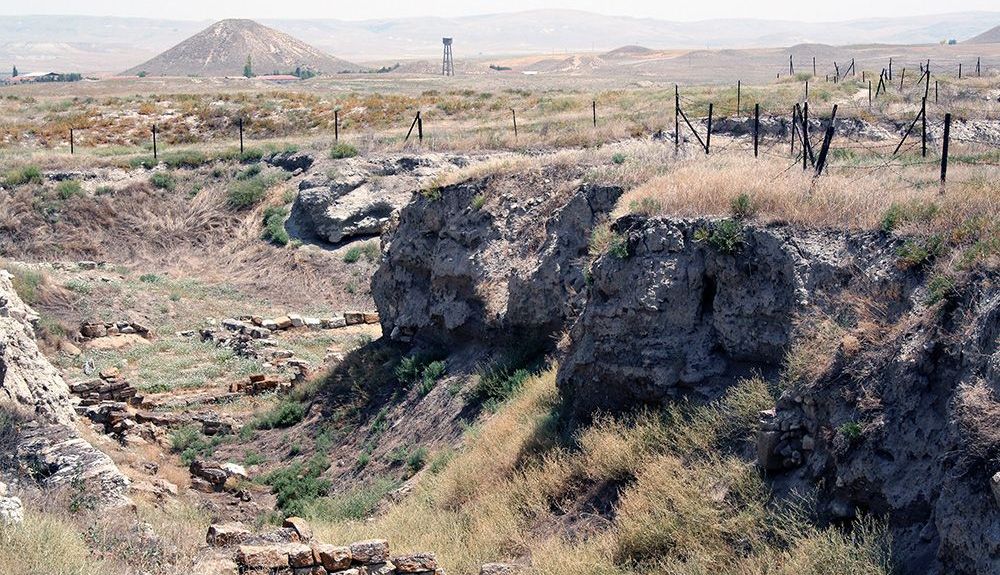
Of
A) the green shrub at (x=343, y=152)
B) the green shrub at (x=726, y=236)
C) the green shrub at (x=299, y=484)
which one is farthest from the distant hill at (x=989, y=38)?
the green shrub at (x=726, y=236)

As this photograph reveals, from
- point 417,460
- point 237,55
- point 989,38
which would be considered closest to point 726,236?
point 417,460

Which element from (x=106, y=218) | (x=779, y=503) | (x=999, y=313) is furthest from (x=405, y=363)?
(x=106, y=218)

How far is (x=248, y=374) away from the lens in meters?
24.1

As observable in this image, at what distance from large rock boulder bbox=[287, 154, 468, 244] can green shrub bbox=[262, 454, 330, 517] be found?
1780 cm

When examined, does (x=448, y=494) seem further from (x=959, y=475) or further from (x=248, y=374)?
(x=248, y=374)

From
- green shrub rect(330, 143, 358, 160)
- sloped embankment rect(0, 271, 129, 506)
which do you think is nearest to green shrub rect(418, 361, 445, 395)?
sloped embankment rect(0, 271, 129, 506)

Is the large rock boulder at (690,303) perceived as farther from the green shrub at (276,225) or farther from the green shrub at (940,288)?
the green shrub at (276,225)

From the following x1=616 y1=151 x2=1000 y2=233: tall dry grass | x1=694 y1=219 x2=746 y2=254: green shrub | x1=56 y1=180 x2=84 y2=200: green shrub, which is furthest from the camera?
x1=56 y1=180 x2=84 y2=200: green shrub

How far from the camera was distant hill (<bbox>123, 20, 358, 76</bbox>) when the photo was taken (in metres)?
162

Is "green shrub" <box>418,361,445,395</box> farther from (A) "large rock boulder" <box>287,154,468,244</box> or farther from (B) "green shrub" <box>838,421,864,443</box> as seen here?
(A) "large rock boulder" <box>287,154,468,244</box>

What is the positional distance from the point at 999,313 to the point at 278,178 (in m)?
33.7

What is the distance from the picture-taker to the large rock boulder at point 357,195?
1390 inches

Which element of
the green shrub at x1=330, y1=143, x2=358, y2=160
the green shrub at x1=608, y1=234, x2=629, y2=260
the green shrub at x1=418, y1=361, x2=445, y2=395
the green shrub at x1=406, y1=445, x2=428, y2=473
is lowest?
the green shrub at x1=406, y1=445, x2=428, y2=473

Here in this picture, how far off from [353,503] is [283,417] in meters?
5.30
